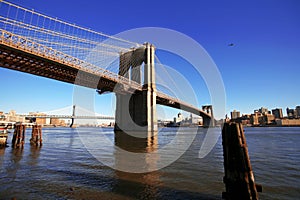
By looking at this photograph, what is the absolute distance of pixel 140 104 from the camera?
46.6 m

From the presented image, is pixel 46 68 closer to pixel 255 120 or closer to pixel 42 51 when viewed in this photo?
pixel 42 51

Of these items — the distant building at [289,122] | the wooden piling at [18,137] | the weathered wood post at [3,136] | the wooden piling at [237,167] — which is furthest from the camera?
the distant building at [289,122]

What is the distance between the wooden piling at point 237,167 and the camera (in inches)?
173

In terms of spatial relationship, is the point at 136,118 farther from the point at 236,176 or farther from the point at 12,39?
the point at 236,176

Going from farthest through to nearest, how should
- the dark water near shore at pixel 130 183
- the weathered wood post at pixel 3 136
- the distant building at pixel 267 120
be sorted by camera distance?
the distant building at pixel 267 120, the weathered wood post at pixel 3 136, the dark water near shore at pixel 130 183

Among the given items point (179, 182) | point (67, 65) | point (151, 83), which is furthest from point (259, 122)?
point (179, 182)

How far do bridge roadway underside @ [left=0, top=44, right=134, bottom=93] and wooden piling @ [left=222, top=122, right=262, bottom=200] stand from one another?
87.0ft

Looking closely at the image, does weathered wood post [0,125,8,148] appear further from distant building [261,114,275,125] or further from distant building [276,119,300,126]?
distant building [276,119,300,126]

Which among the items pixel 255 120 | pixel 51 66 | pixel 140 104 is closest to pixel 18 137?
pixel 51 66

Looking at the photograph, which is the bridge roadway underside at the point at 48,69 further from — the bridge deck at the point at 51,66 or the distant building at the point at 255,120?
the distant building at the point at 255,120

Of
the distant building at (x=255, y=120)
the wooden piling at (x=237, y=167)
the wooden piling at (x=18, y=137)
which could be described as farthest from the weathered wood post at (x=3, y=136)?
the distant building at (x=255, y=120)

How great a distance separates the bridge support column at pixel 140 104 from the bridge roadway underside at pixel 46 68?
7.58 m

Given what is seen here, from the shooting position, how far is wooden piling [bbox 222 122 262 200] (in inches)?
173

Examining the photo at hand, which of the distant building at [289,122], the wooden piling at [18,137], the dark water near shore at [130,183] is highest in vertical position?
the distant building at [289,122]
